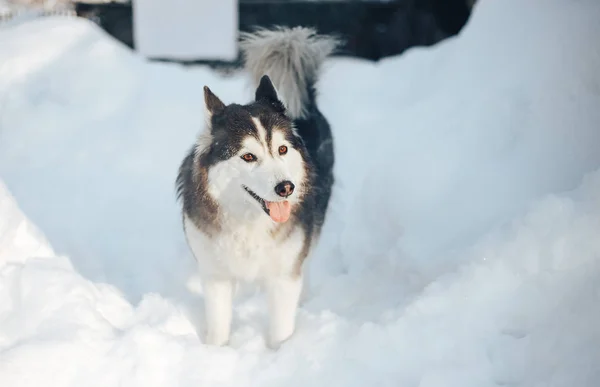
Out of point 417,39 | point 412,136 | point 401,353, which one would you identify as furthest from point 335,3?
point 401,353

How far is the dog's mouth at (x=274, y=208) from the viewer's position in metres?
2.35

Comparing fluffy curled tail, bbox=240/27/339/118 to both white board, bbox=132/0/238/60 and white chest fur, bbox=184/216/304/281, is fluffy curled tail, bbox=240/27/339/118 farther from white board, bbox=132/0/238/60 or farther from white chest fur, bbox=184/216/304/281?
white board, bbox=132/0/238/60

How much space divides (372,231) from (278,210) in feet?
5.08

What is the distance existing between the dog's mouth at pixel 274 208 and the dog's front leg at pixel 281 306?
1.44ft

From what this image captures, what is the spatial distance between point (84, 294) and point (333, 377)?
1398 millimetres

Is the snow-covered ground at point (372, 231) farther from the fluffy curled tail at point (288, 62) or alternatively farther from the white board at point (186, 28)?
the white board at point (186, 28)

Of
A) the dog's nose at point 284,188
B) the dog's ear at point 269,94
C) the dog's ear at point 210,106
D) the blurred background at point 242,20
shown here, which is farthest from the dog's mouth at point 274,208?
the blurred background at point 242,20

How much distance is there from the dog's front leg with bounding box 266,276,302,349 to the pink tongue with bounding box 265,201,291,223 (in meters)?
0.43

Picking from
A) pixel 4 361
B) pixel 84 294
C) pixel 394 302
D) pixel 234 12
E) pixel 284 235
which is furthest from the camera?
pixel 234 12

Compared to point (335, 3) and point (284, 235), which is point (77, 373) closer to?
point (284, 235)

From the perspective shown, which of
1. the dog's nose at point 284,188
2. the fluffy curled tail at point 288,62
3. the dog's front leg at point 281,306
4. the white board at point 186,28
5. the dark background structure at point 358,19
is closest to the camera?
the dog's nose at point 284,188

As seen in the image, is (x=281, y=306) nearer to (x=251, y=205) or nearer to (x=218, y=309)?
(x=218, y=309)

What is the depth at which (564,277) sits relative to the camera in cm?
249

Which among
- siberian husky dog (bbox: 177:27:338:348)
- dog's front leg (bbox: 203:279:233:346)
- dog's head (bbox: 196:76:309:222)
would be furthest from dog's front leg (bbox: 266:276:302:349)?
dog's head (bbox: 196:76:309:222)
